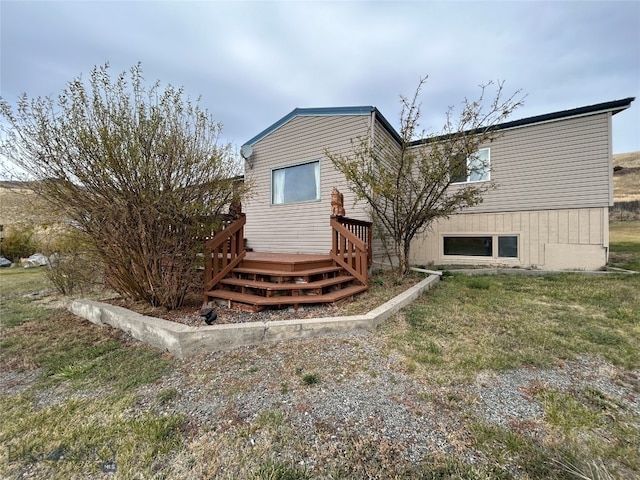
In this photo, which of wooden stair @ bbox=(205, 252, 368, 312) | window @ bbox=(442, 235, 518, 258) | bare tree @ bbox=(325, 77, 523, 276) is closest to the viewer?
wooden stair @ bbox=(205, 252, 368, 312)

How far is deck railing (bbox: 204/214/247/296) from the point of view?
427 cm

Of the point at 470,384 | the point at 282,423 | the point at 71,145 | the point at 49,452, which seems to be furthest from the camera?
the point at 71,145

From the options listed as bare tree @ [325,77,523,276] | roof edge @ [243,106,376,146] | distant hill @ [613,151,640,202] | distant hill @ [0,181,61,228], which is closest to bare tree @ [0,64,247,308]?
distant hill @ [0,181,61,228]

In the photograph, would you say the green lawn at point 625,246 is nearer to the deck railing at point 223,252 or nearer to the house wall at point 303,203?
the house wall at point 303,203

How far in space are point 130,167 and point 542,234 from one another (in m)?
9.80

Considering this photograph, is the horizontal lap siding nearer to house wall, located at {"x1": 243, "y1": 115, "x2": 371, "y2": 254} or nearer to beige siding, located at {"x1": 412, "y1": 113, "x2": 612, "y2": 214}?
beige siding, located at {"x1": 412, "y1": 113, "x2": 612, "y2": 214}

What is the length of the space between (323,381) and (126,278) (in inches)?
137

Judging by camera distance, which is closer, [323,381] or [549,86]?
[323,381]

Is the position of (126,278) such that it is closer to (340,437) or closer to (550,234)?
(340,437)

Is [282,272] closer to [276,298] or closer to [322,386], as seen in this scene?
[276,298]

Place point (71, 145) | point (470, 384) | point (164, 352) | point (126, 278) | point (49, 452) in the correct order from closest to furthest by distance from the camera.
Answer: point (49, 452) < point (470, 384) < point (164, 352) < point (71, 145) < point (126, 278)

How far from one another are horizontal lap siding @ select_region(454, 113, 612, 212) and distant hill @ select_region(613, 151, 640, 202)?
1936 centimetres

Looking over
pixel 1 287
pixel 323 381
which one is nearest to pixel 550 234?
pixel 323 381

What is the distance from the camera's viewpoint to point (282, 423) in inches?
71.7
